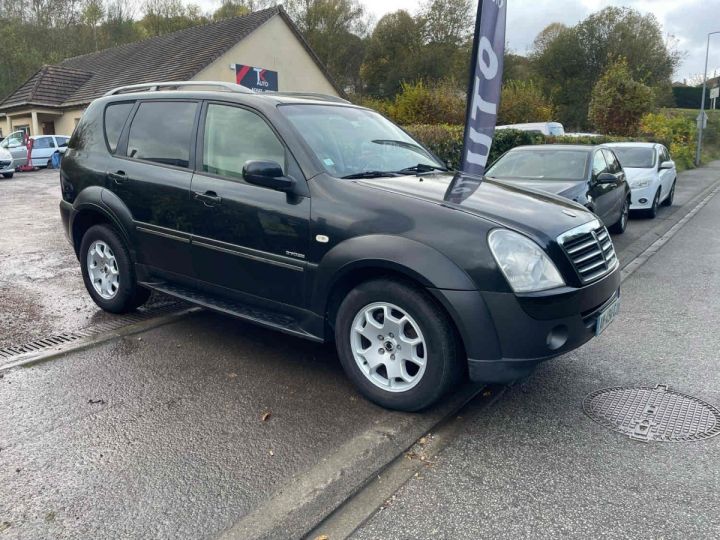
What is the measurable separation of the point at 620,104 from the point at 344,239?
3107 centimetres

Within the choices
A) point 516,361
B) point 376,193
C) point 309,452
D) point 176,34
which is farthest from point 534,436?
point 176,34

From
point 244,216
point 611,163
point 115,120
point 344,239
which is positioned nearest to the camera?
point 344,239

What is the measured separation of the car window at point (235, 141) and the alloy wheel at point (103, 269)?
1.42 m

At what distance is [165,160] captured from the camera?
4797mm

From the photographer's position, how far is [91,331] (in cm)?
511

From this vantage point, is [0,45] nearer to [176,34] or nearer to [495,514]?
[176,34]

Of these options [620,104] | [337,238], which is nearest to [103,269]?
[337,238]

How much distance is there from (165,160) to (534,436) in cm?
330

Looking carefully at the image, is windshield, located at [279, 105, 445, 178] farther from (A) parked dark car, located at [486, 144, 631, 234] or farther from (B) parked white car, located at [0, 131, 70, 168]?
(B) parked white car, located at [0, 131, 70, 168]

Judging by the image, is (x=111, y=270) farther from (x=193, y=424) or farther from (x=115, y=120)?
(x=193, y=424)

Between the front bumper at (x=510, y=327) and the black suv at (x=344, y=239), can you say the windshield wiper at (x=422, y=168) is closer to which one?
the black suv at (x=344, y=239)

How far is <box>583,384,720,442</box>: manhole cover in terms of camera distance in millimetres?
3506

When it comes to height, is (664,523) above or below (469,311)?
below

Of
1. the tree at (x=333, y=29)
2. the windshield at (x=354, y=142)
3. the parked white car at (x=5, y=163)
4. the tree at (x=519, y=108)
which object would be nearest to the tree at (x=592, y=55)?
the tree at (x=333, y=29)
